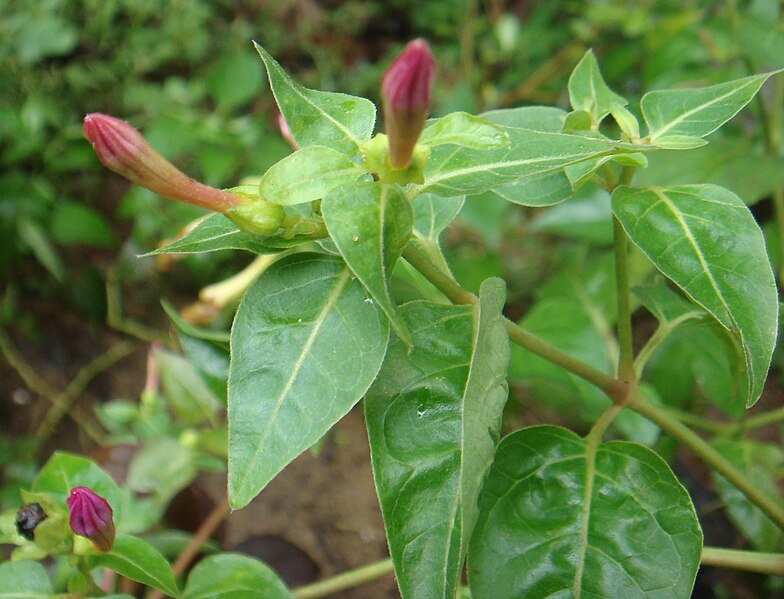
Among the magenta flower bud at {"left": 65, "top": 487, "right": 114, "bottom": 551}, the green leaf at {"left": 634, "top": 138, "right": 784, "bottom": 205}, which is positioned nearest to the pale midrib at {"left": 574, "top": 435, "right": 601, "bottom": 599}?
the magenta flower bud at {"left": 65, "top": 487, "right": 114, "bottom": 551}

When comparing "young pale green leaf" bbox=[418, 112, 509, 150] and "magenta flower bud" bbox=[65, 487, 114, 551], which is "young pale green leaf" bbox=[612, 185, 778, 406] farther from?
"magenta flower bud" bbox=[65, 487, 114, 551]

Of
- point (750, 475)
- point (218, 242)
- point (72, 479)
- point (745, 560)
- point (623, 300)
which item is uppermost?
point (218, 242)

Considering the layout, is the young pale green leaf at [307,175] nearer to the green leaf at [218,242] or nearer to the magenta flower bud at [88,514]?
the green leaf at [218,242]

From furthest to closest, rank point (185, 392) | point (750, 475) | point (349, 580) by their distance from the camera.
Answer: point (185, 392) → point (750, 475) → point (349, 580)

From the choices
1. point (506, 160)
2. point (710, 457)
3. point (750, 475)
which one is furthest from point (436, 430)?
point (750, 475)

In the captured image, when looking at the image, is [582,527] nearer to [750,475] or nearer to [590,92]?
[590,92]

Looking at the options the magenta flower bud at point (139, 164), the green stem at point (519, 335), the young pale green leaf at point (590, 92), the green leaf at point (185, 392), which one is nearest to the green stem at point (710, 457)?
the green stem at point (519, 335)

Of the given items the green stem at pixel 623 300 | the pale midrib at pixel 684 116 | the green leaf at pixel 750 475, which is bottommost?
the green leaf at pixel 750 475
